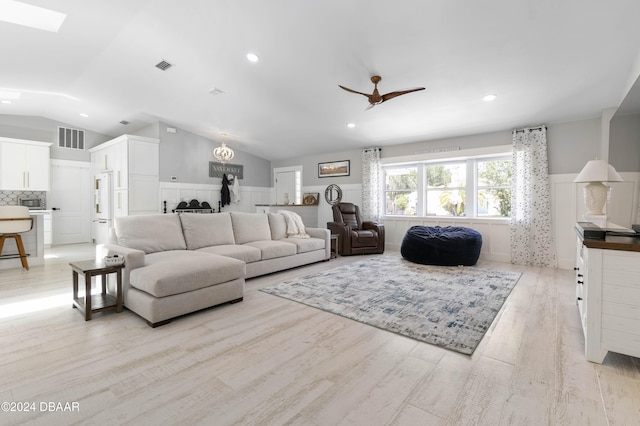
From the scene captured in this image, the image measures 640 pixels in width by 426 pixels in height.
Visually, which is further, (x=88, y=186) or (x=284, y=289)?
(x=88, y=186)

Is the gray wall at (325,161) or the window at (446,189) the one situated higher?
the gray wall at (325,161)

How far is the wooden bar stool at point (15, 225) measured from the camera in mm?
4246

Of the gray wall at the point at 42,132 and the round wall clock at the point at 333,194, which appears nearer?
the gray wall at the point at 42,132

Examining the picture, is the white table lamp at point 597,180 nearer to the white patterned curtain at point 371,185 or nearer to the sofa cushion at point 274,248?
the sofa cushion at point 274,248

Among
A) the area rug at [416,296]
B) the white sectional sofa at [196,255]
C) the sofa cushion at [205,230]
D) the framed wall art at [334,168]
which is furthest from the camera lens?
the framed wall art at [334,168]

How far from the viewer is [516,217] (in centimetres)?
510

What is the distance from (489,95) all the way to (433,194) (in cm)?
250

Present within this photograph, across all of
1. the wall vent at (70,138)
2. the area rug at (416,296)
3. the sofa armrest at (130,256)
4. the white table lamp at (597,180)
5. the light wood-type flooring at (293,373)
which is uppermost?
the wall vent at (70,138)

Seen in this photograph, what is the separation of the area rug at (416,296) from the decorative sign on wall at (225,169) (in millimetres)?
4958

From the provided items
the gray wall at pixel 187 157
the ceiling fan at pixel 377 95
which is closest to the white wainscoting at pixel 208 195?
the gray wall at pixel 187 157

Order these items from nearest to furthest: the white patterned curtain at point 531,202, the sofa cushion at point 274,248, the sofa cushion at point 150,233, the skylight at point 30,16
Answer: the skylight at point 30,16, the sofa cushion at point 150,233, the sofa cushion at point 274,248, the white patterned curtain at point 531,202

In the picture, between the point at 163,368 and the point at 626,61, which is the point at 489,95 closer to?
the point at 626,61

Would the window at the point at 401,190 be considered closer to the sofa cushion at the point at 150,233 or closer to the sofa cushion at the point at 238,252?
the sofa cushion at the point at 238,252

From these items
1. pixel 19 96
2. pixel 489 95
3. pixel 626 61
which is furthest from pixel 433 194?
pixel 19 96
